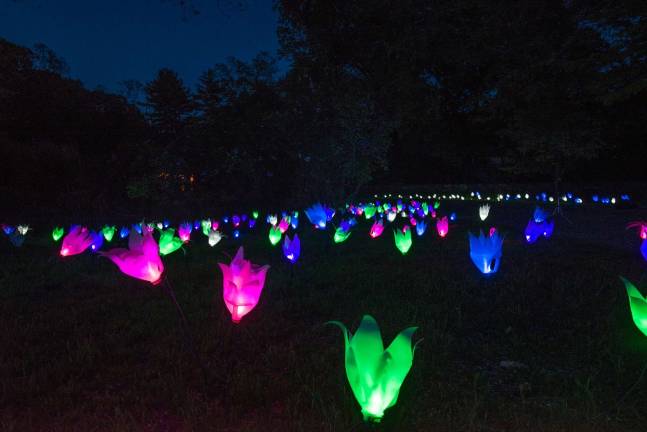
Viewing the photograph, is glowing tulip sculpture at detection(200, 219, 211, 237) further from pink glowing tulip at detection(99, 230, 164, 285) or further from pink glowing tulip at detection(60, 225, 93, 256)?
pink glowing tulip at detection(99, 230, 164, 285)

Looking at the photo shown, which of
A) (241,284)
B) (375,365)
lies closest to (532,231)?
(241,284)

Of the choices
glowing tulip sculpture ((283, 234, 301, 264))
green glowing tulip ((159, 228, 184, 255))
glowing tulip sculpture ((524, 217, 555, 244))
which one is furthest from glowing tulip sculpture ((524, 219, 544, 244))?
green glowing tulip ((159, 228, 184, 255))

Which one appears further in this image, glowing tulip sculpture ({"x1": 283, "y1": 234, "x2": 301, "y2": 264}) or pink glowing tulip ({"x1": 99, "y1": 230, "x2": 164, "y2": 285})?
glowing tulip sculpture ({"x1": 283, "y1": 234, "x2": 301, "y2": 264})

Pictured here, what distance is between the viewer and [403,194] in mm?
38656

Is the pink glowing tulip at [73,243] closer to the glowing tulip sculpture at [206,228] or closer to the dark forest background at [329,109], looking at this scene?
the glowing tulip sculpture at [206,228]

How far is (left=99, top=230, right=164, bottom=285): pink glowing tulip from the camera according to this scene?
3.39m

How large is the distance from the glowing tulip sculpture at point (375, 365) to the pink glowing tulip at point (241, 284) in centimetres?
147

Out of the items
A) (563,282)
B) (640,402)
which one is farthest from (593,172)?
(640,402)

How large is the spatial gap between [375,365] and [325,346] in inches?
67.2

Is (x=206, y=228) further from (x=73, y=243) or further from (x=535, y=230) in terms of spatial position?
(x=535, y=230)

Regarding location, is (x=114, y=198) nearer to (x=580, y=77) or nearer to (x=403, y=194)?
(x=580, y=77)

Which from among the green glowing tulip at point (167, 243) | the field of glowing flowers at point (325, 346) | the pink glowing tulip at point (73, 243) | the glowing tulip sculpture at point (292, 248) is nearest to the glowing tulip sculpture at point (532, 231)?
the field of glowing flowers at point (325, 346)

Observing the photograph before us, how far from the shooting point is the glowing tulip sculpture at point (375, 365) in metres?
2.36

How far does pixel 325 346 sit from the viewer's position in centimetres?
401
